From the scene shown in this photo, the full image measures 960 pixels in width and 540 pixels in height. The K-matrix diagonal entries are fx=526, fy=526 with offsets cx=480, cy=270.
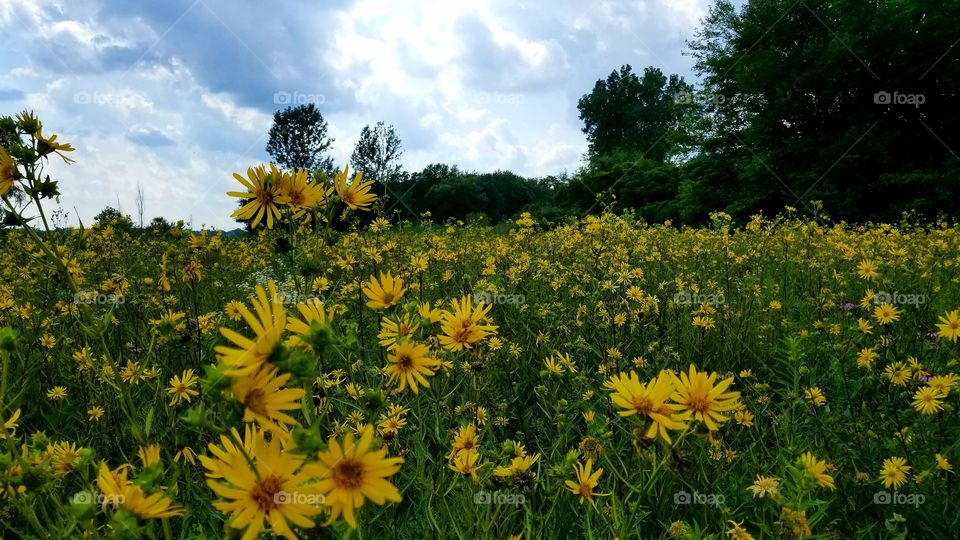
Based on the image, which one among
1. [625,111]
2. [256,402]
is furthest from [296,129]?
[256,402]

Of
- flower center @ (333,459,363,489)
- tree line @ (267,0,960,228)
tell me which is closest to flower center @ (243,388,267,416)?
flower center @ (333,459,363,489)

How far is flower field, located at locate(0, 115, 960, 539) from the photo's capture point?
0.73m

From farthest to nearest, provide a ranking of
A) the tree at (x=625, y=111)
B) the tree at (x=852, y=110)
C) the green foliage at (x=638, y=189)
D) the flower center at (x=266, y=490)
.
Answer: the tree at (x=625, y=111) < the green foliage at (x=638, y=189) < the tree at (x=852, y=110) < the flower center at (x=266, y=490)

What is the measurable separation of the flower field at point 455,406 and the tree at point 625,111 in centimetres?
2929

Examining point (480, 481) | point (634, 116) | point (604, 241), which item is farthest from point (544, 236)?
point (634, 116)

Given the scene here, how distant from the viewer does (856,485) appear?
1973 mm

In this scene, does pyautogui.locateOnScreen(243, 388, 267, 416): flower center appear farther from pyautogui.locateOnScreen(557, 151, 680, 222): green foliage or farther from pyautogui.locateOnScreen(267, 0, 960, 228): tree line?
pyautogui.locateOnScreen(557, 151, 680, 222): green foliage

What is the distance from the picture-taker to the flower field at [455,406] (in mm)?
729

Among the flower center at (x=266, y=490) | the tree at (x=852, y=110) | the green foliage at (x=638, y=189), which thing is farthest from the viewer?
the green foliage at (x=638, y=189)

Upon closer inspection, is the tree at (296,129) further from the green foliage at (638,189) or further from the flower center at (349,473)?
the flower center at (349,473)

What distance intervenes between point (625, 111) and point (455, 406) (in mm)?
33927

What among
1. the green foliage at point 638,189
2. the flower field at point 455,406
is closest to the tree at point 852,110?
the green foliage at point 638,189

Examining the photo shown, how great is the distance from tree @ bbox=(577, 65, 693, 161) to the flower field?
2929cm

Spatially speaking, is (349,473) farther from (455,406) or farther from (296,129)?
(296,129)
